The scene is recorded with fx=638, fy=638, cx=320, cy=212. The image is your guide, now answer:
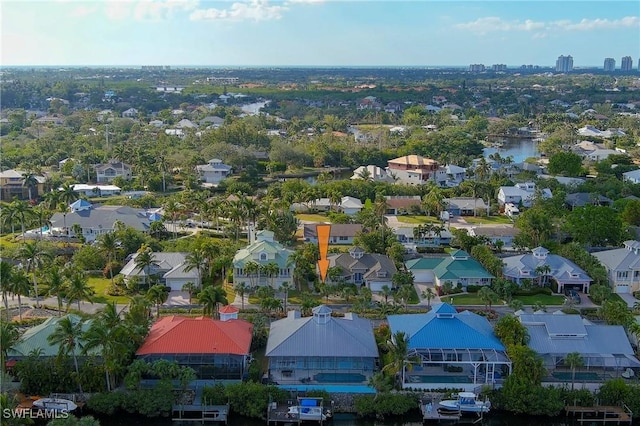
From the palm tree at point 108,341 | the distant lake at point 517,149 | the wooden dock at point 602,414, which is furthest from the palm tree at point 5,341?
the distant lake at point 517,149

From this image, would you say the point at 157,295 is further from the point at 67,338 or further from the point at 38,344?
the point at 67,338

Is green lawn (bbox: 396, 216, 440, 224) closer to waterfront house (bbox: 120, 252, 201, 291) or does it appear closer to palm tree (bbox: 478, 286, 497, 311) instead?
palm tree (bbox: 478, 286, 497, 311)

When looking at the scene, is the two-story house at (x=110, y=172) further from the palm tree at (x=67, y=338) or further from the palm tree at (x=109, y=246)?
the palm tree at (x=67, y=338)

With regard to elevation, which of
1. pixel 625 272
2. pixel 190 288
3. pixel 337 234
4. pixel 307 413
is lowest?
pixel 307 413

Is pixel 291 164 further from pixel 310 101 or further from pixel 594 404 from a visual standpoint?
pixel 310 101

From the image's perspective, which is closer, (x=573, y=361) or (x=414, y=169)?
(x=573, y=361)

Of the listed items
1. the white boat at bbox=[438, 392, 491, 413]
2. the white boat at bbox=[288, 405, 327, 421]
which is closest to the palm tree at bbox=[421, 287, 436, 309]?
the white boat at bbox=[438, 392, 491, 413]

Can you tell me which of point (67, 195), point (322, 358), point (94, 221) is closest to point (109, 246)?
point (94, 221)
